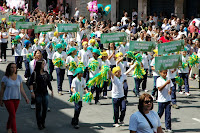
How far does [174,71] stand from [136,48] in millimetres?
1414

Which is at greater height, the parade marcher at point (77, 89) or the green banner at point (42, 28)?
the green banner at point (42, 28)

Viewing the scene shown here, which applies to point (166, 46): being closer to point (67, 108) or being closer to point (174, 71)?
point (174, 71)

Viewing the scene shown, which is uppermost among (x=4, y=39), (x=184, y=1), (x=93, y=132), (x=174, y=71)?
(x=184, y=1)

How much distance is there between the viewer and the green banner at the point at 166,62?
11.0 metres

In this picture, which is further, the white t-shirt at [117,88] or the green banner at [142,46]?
the green banner at [142,46]

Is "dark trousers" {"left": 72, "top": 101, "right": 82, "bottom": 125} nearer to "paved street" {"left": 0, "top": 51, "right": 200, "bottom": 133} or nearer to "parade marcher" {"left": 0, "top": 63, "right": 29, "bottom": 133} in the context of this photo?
"paved street" {"left": 0, "top": 51, "right": 200, "bottom": 133}

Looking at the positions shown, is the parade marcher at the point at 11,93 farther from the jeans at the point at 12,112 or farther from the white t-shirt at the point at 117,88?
the white t-shirt at the point at 117,88

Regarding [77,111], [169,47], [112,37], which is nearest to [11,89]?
[77,111]

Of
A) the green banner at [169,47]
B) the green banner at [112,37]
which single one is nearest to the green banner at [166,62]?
the green banner at [169,47]

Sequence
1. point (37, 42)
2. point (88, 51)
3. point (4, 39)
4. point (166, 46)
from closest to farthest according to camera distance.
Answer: point (166, 46), point (88, 51), point (37, 42), point (4, 39)

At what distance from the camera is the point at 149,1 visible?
29703mm

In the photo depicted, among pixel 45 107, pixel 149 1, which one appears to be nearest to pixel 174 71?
pixel 45 107

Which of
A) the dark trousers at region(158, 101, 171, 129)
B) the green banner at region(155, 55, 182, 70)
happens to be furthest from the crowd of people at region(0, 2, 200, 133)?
the green banner at region(155, 55, 182, 70)

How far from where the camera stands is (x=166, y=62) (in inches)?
437
